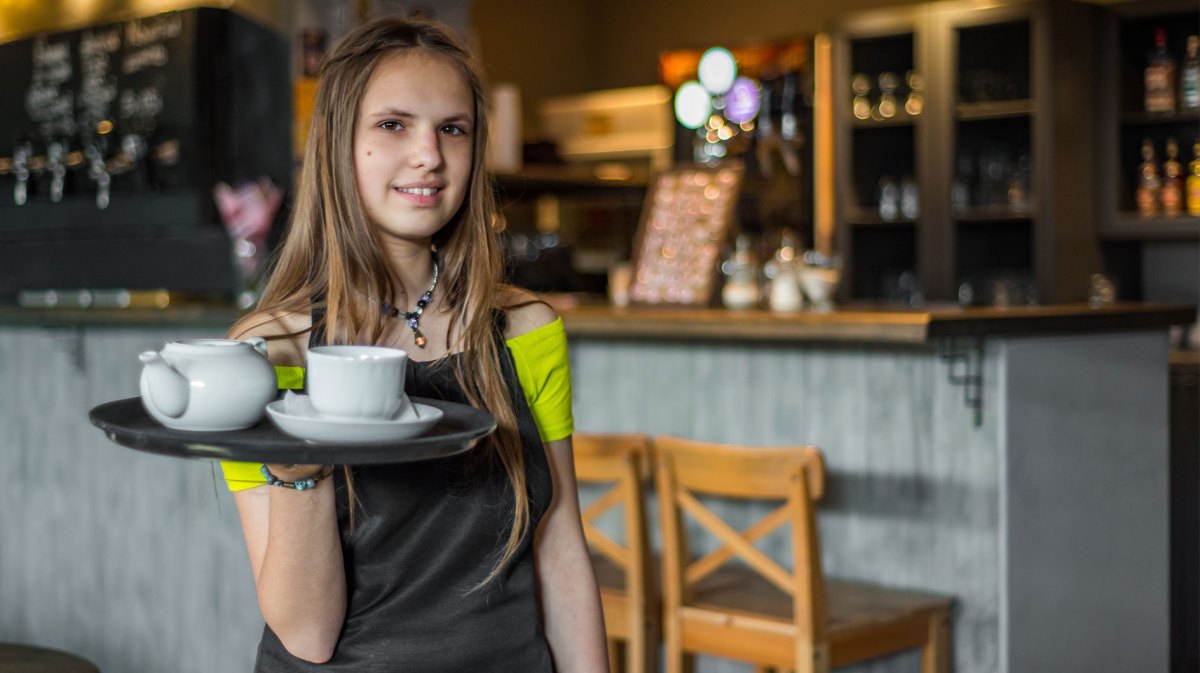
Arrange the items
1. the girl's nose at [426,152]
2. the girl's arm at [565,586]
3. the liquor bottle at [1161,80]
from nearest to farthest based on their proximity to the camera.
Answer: the girl's nose at [426,152] < the girl's arm at [565,586] < the liquor bottle at [1161,80]

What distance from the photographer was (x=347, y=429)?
3.63ft

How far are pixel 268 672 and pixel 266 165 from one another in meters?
3.75

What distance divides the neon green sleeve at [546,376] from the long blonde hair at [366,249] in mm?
40

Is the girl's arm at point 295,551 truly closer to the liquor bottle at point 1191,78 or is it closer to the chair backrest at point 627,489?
the chair backrest at point 627,489

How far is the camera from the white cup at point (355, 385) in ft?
3.72

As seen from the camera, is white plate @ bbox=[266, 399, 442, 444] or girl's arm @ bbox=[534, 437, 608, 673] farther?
girl's arm @ bbox=[534, 437, 608, 673]

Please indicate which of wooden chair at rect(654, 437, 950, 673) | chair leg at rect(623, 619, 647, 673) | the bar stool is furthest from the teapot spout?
chair leg at rect(623, 619, 647, 673)

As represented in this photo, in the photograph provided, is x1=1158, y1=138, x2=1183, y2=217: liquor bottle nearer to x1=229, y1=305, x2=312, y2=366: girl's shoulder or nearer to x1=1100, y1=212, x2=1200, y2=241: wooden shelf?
x1=1100, y1=212, x2=1200, y2=241: wooden shelf

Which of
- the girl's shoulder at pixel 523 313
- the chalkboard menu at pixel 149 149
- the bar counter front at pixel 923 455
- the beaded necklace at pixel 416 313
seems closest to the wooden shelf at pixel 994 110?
the bar counter front at pixel 923 455

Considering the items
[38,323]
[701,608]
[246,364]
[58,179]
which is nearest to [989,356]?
[701,608]

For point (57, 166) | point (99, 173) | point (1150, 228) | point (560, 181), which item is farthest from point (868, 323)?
point (57, 166)

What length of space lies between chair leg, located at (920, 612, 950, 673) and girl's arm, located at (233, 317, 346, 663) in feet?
6.17

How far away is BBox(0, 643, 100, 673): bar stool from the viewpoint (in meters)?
1.97

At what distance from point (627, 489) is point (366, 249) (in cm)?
163
